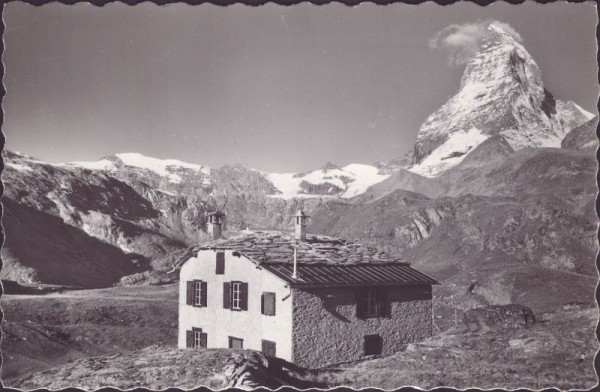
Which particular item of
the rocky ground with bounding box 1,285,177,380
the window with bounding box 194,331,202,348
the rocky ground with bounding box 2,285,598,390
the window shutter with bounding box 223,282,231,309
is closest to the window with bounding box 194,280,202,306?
the window with bounding box 194,331,202,348

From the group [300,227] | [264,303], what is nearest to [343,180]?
[300,227]

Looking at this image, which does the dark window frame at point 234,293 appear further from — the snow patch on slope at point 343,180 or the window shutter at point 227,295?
the snow patch on slope at point 343,180

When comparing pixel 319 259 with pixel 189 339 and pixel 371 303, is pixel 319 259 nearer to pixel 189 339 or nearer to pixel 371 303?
pixel 371 303

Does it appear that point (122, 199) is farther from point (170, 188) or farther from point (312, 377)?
point (312, 377)

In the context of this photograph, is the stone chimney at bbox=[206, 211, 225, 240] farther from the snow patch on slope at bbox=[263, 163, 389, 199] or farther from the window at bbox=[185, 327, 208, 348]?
the snow patch on slope at bbox=[263, 163, 389, 199]

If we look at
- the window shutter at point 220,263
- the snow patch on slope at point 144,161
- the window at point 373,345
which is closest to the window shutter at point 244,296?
the window shutter at point 220,263
